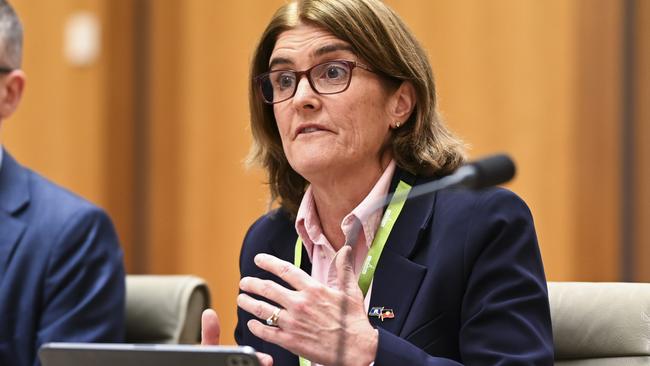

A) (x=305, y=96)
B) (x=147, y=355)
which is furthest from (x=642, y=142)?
(x=147, y=355)

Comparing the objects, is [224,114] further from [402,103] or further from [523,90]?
[402,103]

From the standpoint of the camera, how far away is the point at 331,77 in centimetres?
194

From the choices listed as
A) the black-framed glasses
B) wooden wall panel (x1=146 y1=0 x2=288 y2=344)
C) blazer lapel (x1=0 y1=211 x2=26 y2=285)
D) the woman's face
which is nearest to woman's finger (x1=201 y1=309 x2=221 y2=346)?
the woman's face

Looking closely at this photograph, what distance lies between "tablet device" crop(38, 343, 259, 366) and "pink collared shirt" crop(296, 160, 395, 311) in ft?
1.90

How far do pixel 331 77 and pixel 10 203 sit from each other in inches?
41.2

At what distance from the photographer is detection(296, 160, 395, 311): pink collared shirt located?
1.91 meters

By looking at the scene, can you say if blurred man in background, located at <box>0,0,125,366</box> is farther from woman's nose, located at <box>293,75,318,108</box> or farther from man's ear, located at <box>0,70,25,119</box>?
woman's nose, located at <box>293,75,318,108</box>

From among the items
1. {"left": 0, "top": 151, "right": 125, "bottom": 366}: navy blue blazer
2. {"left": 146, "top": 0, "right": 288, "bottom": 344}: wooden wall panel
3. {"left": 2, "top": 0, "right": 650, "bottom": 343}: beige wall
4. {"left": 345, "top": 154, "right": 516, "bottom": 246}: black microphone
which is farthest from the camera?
{"left": 146, "top": 0, "right": 288, "bottom": 344}: wooden wall panel

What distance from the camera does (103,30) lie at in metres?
4.47

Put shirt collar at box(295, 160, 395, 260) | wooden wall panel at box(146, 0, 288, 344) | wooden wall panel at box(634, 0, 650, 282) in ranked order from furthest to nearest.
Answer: wooden wall panel at box(146, 0, 288, 344) < wooden wall panel at box(634, 0, 650, 282) < shirt collar at box(295, 160, 395, 260)

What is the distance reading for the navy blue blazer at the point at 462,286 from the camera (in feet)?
5.26

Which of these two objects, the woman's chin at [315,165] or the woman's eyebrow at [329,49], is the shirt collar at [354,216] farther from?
the woman's eyebrow at [329,49]

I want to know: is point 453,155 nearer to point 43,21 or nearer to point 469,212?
point 469,212

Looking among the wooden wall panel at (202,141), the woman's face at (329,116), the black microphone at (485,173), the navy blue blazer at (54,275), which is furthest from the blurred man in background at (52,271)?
the wooden wall panel at (202,141)
